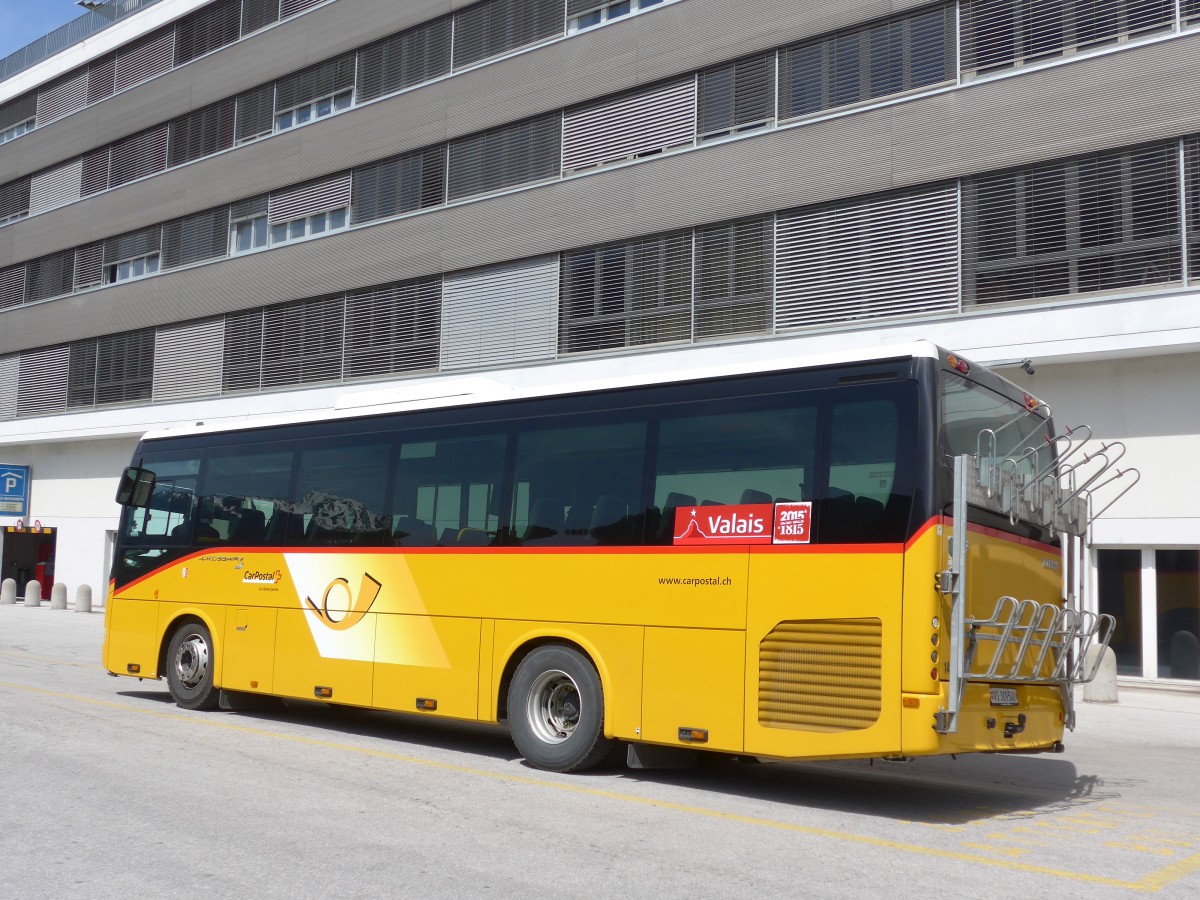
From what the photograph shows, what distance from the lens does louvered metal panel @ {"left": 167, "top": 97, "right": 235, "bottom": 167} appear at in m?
34.3

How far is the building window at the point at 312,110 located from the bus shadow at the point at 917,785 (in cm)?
2475

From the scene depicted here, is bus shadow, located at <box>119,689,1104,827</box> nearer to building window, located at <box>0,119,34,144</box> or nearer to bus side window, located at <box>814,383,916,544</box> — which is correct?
bus side window, located at <box>814,383,916,544</box>

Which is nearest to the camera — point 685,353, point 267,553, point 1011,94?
point 267,553

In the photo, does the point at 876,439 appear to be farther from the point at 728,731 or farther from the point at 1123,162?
the point at 1123,162

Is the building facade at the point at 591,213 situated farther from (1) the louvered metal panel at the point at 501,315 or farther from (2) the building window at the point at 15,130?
(2) the building window at the point at 15,130

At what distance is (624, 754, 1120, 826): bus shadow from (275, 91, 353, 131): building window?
24747mm

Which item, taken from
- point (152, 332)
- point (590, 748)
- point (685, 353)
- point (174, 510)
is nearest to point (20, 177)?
point (152, 332)

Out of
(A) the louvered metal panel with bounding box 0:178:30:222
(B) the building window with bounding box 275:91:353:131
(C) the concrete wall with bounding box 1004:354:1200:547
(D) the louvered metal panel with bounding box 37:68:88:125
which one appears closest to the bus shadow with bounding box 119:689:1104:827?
(C) the concrete wall with bounding box 1004:354:1200:547

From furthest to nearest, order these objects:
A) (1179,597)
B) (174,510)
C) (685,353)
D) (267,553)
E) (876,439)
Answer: (685,353)
(1179,597)
(174,510)
(267,553)
(876,439)

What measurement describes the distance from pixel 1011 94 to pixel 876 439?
13.0 m

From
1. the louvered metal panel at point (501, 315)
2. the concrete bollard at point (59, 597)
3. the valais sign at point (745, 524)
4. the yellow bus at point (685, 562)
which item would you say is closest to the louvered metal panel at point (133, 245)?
the concrete bollard at point (59, 597)

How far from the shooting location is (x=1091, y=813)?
28.7ft

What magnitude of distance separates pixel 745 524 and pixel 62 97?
39.2 metres

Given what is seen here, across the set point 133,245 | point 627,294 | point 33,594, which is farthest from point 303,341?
point 33,594
